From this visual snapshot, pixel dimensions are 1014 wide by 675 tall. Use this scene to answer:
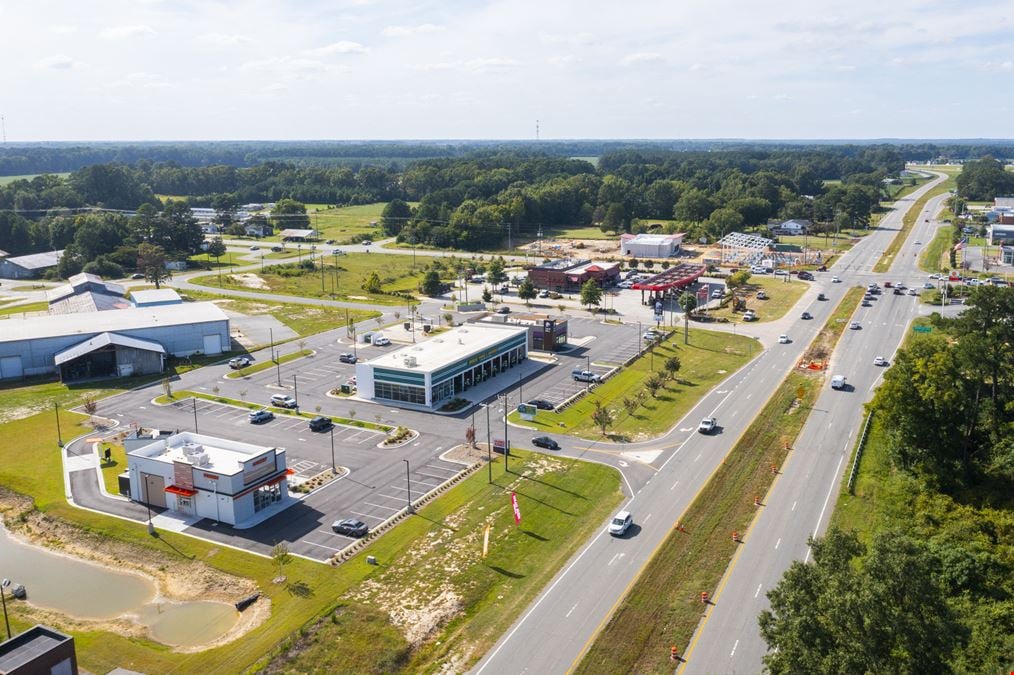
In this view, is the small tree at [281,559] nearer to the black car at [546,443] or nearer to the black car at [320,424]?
the black car at [320,424]

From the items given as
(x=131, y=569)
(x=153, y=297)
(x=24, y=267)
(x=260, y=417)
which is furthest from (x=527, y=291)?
(x=24, y=267)

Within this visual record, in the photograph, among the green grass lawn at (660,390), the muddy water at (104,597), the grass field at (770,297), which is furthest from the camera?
the grass field at (770,297)

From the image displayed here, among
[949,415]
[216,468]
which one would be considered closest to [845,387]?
[949,415]

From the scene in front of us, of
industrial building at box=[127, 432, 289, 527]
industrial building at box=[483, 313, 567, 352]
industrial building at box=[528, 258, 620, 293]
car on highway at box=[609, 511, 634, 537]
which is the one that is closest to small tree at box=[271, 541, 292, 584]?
industrial building at box=[127, 432, 289, 527]

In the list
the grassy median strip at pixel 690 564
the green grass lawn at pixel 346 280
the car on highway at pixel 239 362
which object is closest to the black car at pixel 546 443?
the grassy median strip at pixel 690 564

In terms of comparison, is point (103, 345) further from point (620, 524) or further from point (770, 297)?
point (770, 297)

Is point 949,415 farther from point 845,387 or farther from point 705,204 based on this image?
point 705,204
